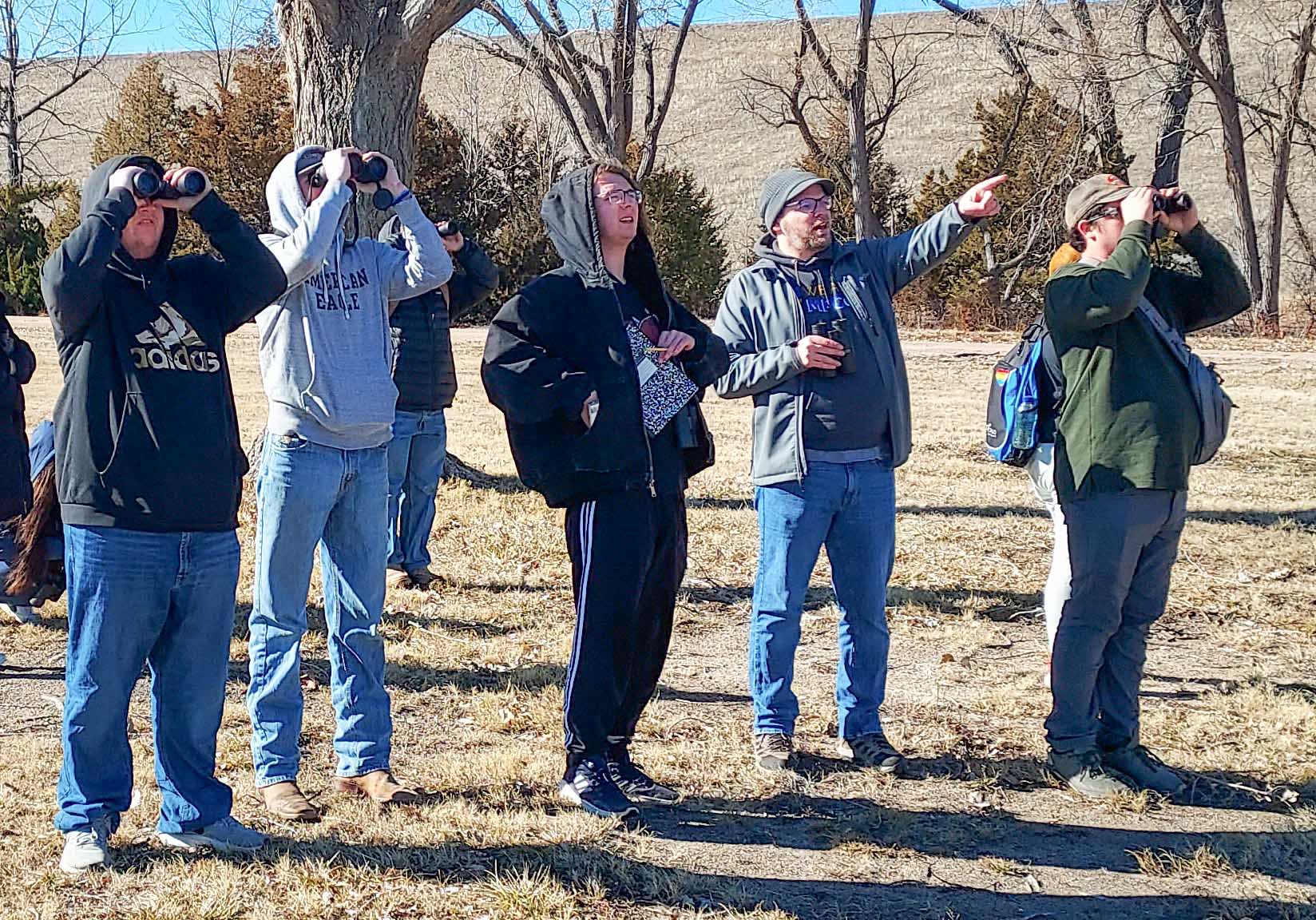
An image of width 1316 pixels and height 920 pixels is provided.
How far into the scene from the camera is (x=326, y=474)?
4227 millimetres

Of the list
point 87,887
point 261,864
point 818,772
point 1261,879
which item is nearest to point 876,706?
point 818,772

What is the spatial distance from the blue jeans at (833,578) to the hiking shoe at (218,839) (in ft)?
5.89

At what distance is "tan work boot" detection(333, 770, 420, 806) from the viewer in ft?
14.6

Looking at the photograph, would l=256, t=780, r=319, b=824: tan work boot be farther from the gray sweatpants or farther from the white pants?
the white pants

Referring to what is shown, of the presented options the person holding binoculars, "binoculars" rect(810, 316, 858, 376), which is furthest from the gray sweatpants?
"binoculars" rect(810, 316, 858, 376)

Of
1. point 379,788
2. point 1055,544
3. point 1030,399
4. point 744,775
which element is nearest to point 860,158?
point 1055,544

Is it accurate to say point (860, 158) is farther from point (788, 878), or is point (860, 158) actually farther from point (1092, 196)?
point (788, 878)

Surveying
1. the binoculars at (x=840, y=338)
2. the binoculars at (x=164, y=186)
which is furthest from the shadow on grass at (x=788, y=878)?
the binoculars at (x=164, y=186)

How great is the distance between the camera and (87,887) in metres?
3.76

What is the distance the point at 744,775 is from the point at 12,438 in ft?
10.7

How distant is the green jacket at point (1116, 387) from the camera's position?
438 cm

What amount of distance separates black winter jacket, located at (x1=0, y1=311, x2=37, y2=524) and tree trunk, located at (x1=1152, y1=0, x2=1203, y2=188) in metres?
17.9

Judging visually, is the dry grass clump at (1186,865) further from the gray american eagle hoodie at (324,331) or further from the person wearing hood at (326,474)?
the gray american eagle hoodie at (324,331)

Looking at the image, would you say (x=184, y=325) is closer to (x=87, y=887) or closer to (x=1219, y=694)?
(x=87, y=887)
